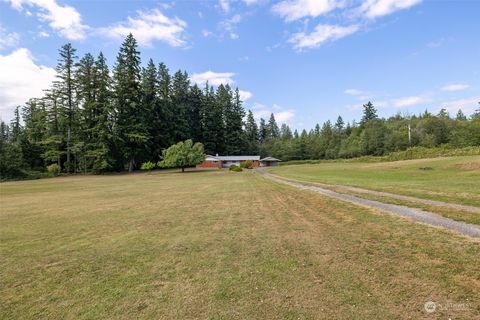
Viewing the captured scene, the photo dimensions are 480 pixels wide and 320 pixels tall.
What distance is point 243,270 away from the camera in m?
5.43

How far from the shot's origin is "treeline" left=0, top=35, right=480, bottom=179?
182 ft

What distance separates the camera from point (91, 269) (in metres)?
5.86

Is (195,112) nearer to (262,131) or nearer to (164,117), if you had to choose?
(164,117)

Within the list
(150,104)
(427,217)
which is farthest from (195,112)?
(427,217)

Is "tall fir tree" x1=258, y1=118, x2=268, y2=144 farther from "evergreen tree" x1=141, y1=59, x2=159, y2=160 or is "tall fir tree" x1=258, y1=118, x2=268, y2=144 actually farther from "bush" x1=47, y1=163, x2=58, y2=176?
"bush" x1=47, y1=163, x2=58, y2=176

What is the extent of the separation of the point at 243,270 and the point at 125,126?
58.5m

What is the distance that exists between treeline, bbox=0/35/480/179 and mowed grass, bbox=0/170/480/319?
50311 millimetres

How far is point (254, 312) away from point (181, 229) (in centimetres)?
534

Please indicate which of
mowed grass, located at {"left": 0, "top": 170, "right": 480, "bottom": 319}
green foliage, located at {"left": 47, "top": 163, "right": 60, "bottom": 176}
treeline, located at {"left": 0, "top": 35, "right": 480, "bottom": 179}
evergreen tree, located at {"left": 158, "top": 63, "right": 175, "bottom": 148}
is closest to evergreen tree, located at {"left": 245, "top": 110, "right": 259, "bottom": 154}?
treeline, located at {"left": 0, "top": 35, "right": 480, "bottom": 179}

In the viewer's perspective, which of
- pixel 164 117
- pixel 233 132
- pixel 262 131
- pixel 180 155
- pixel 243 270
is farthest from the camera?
pixel 262 131

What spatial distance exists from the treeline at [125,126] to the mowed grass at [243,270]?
5031cm

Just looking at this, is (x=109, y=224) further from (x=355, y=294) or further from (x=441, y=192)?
(x=441, y=192)

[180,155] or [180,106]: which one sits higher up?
[180,106]

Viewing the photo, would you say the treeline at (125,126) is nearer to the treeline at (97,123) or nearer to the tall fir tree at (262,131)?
the treeline at (97,123)
